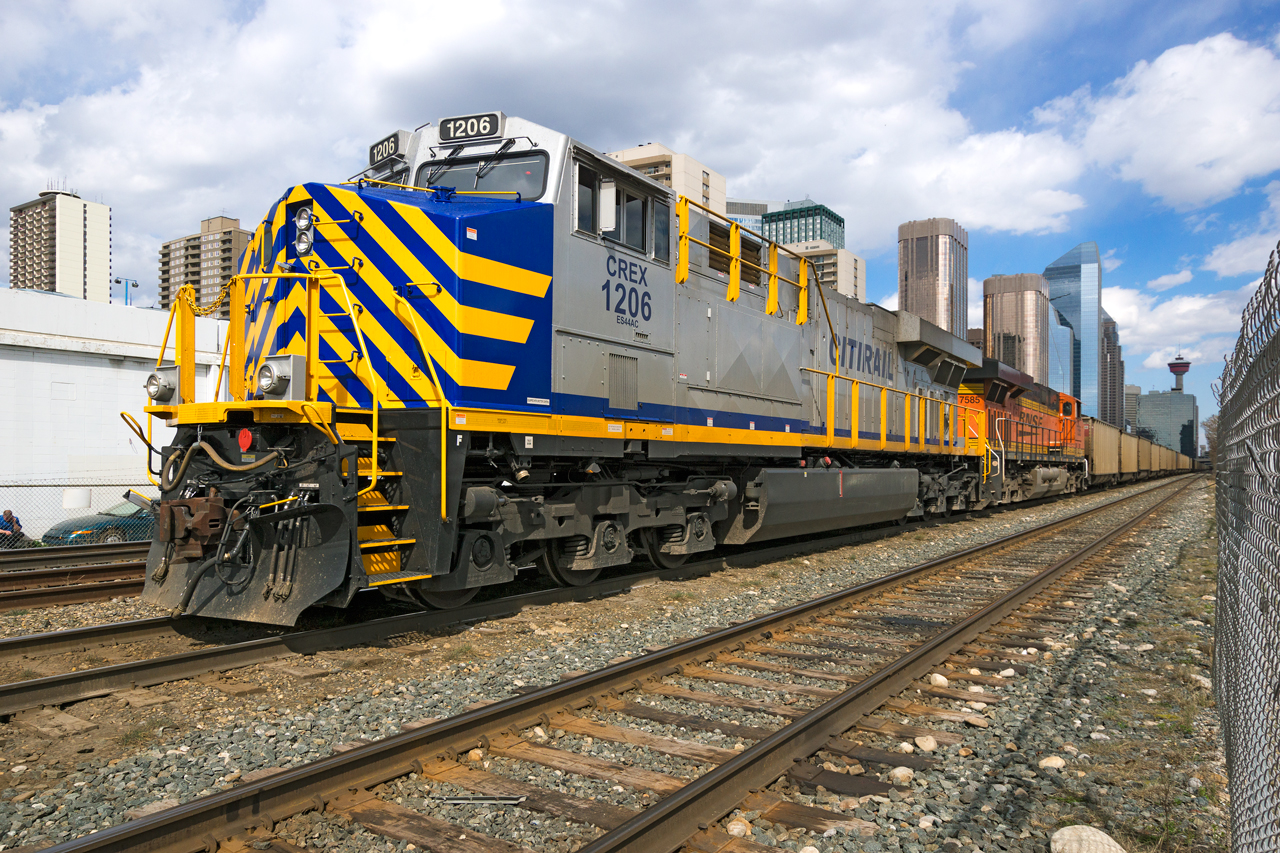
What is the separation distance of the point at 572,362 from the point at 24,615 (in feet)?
16.4

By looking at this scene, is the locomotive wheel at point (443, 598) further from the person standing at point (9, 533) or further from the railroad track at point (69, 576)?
the person standing at point (9, 533)

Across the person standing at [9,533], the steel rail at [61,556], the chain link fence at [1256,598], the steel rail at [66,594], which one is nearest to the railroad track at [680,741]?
the chain link fence at [1256,598]

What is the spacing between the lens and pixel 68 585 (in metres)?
7.75

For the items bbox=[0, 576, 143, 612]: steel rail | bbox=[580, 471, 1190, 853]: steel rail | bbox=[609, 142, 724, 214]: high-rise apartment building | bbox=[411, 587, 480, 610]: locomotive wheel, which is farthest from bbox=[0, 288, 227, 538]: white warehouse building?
bbox=[609, 142, 724, 214]: high-rise apartment building

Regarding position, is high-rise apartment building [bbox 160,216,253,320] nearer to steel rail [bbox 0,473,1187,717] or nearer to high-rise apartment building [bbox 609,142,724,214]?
high-rise apartment building [bbox 609,142,724,214]

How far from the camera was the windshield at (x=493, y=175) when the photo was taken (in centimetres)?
645

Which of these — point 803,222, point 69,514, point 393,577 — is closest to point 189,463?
point 393,577

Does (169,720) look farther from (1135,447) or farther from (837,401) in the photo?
(1135,447)

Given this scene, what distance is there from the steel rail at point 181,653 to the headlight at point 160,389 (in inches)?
63.4

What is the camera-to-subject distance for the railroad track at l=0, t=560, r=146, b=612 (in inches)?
275

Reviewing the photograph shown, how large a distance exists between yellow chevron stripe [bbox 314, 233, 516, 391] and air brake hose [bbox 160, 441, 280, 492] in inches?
43.0

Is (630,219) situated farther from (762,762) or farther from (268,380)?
(762,762)

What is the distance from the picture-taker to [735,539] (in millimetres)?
9297

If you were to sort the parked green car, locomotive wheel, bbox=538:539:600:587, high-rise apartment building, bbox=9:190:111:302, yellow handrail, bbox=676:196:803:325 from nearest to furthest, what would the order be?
1. locomotive wheel, bbox=538:539:600:587
2. yellow handrail, bbox=676:196:803:325
3. the parked green car
4. high-rise apartment building, bbox=9:190:111:302
